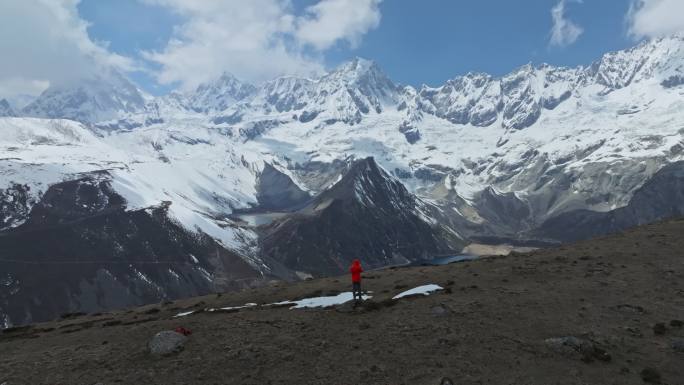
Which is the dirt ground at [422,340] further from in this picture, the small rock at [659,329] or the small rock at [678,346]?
the small rock at [678,346]

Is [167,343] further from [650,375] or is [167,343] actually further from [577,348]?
[650,375]

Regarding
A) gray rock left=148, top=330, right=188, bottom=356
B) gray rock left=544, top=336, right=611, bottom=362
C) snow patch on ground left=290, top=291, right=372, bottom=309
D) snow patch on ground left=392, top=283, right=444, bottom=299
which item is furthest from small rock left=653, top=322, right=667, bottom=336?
gray rock left=148, top=330, right=188, bottom=356

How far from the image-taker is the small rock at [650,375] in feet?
98.9

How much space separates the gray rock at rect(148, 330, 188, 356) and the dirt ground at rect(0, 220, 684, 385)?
55cm

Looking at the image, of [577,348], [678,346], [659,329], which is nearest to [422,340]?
[577,348]

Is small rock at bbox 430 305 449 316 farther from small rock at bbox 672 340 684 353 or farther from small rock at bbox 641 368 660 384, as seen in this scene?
small rock at bbox 672 340 684 353

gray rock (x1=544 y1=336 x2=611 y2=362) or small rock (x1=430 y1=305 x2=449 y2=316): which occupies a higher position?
small rock (x1=430 y1=305 x2=449 y2=316)

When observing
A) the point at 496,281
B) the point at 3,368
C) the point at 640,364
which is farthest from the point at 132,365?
the point at 496,281

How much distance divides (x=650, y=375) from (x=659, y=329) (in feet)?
25.7

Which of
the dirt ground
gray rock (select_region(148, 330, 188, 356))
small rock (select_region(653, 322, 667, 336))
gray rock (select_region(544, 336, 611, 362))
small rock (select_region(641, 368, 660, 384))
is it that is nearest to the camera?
small rock (select_region(641, 368, 660, 384))

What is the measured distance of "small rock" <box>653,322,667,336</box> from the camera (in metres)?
36.8

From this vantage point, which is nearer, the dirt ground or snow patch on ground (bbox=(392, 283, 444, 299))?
the dirt ground

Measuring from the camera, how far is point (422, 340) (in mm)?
35438

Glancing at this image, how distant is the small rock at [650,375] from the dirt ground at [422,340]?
361 mm
